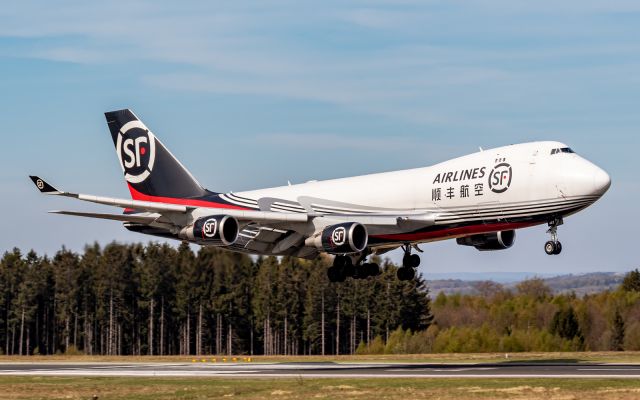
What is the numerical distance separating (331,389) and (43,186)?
2028 centimetres

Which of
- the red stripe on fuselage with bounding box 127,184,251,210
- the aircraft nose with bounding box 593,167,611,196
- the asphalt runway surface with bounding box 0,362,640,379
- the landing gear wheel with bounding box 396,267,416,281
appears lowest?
the asphalt runway surface with bounding box 0,362,640,379

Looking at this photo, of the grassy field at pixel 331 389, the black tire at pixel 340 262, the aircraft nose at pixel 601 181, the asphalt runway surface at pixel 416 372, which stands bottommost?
the grassy field at pixel 331 389

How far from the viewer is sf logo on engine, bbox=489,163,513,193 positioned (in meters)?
52.0

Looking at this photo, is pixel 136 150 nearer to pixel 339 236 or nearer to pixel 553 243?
pixel 339 236

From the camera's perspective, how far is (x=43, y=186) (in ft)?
176

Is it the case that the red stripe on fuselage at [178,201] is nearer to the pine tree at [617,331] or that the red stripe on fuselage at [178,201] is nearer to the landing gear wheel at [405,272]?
the landing gear wheel at [405,272]

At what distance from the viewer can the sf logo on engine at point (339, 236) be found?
5566cm

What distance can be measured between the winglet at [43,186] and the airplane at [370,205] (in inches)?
2.0

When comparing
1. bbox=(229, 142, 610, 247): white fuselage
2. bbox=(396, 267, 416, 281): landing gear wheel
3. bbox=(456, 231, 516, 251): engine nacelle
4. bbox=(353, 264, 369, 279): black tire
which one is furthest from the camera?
bbox=(353, 264, 369, 279): black tire

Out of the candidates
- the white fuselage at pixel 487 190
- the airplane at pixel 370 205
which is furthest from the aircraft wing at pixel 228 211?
the white fuselage at pixel 487 190

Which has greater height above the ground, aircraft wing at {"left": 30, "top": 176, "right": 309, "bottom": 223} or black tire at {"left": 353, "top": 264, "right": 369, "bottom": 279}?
aircraft wing at {"left": 30, "top": 176, "right": 309, "bottom": 223}

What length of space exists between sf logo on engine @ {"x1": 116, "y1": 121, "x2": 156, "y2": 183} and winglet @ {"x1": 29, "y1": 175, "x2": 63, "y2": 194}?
15.3 meters

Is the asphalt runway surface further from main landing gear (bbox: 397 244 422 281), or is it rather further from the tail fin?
the tail fin

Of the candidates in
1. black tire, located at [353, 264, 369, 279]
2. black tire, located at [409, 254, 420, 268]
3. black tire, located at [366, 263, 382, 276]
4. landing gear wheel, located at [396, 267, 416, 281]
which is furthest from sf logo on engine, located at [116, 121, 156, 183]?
black tire, located at [409, 254, 420, 268]
